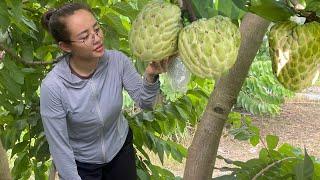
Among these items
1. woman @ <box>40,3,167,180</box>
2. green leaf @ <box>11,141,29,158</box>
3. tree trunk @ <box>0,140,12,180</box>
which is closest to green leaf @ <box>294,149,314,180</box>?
woman @ <box>40,3,167,180</box>

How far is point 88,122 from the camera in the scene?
5.75 ft

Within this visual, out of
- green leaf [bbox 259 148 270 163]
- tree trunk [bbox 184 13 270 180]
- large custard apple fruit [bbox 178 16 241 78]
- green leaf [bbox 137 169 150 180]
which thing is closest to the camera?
large custard apple fruit [bbox 178 16 241 78]

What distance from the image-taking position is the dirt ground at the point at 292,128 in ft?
22.0

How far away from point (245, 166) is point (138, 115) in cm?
78

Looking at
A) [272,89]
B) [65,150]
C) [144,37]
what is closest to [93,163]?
[65,150]

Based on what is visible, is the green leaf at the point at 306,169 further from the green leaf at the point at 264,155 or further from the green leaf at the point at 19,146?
the green leaf at the point at 19,146

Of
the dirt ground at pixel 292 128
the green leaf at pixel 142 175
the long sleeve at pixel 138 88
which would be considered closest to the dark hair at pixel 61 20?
the long sleeve at pixel 138 88

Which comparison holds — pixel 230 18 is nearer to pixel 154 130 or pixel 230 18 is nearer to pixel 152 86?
pixel 152 86

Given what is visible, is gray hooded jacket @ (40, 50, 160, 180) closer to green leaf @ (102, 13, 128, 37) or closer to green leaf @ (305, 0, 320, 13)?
green leaf @ (102, 13, 128, 37)

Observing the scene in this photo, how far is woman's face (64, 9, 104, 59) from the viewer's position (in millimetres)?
1570

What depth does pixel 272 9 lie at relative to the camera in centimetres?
84

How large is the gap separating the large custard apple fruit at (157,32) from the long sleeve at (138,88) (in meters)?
0.67

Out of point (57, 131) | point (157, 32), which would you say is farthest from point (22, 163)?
point (157, 32)

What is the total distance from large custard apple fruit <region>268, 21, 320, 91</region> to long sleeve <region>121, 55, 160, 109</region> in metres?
0.69
